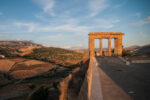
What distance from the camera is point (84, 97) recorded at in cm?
364

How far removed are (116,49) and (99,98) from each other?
64.9 feet

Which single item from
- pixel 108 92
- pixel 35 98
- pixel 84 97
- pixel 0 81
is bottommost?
pixel 0 81

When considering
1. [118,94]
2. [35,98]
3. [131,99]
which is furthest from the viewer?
[35,98]

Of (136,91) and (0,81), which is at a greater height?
(136,91)

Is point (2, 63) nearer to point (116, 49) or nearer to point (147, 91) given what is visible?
point (116, 49)

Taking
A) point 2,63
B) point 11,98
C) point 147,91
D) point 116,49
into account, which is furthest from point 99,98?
point 2,63

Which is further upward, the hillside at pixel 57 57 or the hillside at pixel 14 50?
the hillside at pixel 14 50

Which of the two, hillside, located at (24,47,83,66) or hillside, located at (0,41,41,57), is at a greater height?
hillside, located at (0,41,41,57)

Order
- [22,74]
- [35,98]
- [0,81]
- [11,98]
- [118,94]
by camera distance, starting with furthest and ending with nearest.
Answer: [22,74] < [0,81] < [11,98] < [35,98] < [118,94]

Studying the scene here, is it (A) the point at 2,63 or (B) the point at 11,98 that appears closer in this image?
(B) the point at 11,98

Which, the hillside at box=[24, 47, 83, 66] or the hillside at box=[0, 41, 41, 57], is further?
the hillside at box=[0, 41, 41, 57]

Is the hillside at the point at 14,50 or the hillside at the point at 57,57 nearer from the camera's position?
the hillside at the point at 57,57

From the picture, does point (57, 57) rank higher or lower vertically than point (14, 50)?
lower

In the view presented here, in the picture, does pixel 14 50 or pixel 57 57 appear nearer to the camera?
pixel 57 57
